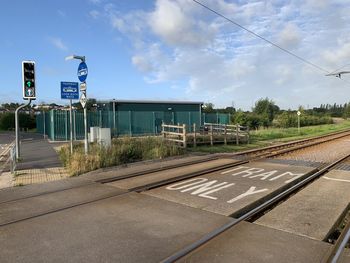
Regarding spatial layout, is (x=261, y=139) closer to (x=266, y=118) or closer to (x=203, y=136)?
(x=203, y=136)

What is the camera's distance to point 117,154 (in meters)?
13.6

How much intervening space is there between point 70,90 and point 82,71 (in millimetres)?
1375

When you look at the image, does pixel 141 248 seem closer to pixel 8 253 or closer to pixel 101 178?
pixel 8 253

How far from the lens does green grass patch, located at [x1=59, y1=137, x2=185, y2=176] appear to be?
12.2 m

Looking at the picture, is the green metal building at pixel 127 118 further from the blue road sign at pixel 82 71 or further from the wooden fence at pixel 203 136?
the blue road sign at pixel 82 71

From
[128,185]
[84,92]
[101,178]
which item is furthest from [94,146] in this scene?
[128,185]

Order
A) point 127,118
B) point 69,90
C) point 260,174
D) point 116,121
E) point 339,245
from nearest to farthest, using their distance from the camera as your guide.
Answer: point 339,245
point 260,174
point 69,90
point 116,121
point 127,118

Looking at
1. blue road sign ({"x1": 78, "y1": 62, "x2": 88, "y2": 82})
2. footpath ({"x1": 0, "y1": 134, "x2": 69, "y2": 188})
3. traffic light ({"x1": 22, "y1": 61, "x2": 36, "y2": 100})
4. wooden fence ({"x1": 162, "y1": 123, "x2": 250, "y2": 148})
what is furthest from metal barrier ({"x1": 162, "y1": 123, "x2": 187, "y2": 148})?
traffic light ({"x1": 22, "y1": 61, "x2": 36, "y2": 100})

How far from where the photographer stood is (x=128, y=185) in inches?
374

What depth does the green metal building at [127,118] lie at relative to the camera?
91.0 ft

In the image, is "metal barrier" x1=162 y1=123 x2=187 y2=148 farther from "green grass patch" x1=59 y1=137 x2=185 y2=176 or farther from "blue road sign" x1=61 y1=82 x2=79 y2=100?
"blue road sign" x1=61 y1=82 x2=79 y2=100

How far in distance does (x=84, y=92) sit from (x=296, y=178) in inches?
335

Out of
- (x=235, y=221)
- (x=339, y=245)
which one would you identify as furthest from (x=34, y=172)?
(x=339, y=245)

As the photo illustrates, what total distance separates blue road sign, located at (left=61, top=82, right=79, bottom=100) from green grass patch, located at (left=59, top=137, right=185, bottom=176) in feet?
7.35
